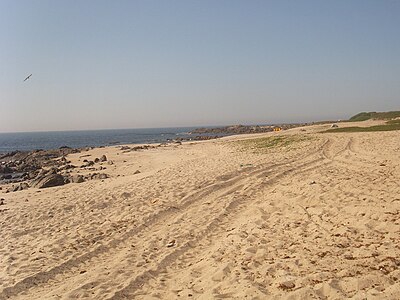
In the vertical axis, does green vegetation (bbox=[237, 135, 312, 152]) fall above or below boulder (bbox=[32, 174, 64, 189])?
above

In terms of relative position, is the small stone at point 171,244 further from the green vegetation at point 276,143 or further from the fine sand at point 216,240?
the green vegetation at point 276,143

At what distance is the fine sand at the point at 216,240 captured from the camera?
18.2 ft

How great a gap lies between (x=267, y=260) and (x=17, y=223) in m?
7.62

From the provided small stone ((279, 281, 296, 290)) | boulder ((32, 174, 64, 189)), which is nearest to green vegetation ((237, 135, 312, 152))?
boulder ((32, 174, 64, 189))

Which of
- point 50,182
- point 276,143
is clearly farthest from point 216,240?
point 276,143

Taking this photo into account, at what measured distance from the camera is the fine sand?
5.55 m

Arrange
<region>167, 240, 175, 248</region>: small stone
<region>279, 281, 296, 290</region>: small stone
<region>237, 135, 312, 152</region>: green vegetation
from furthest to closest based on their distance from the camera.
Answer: <region>237, 135, 312, 152</region>: green vegetation → <region>167, 240, 175, 248</region>: small stone → <region>279, 281, 296, 290</region>: small stone

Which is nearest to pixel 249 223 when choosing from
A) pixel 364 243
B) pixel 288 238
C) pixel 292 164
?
pixel 288 238

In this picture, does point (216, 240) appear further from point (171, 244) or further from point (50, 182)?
point (50, 182)

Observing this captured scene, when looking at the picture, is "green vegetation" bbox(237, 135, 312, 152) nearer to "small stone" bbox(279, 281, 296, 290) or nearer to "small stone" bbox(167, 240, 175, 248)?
"small stone" bbox(167, 240, 175, 248)

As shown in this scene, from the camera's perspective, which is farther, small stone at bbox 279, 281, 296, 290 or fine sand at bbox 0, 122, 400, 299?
fine sand at bbox 0, 122, 400, 299

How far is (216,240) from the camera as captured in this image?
7973 millimetres

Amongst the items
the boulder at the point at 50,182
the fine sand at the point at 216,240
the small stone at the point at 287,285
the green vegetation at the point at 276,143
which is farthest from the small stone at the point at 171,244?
the green vegetation at the point at 276,143

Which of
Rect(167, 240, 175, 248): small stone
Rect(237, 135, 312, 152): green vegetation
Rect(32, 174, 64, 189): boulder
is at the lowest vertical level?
Rect(167, 240, 175, 248): small stone
